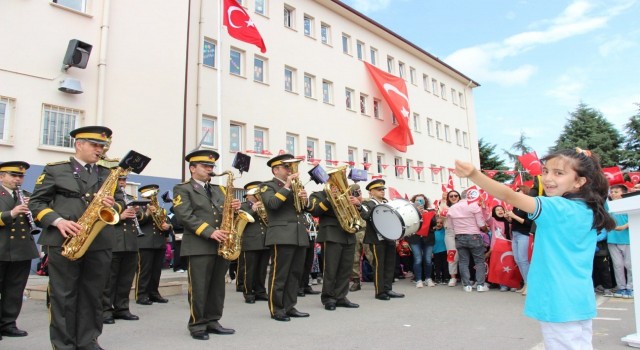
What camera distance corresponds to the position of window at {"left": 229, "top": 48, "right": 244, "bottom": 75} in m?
20.9

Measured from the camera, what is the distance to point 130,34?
16.7 meters

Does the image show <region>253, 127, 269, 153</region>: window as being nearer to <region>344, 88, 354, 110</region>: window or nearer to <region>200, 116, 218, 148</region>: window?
<region>200, 116, 218, 148</region>: window

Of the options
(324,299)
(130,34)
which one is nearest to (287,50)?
(130,34)

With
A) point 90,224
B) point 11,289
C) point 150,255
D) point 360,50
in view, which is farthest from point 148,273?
point 360,50

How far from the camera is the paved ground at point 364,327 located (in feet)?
17.4

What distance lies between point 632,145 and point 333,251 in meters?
35.1

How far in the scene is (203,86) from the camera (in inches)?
758

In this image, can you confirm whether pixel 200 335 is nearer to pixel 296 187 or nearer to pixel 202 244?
pixel 202 244

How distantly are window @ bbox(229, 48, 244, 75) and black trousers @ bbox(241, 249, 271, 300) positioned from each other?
13.0m

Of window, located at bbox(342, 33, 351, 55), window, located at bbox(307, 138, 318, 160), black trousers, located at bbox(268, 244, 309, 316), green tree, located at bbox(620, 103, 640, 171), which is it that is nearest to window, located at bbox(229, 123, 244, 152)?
window, located at bbox(307, 138, 318, 160)

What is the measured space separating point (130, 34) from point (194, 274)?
13494 millimetres

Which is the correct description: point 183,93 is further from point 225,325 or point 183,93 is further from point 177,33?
point 225,325

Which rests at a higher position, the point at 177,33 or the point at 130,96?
the point at 177,33

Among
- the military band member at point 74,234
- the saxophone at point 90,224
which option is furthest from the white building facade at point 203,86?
the saxophone at point 90,224
